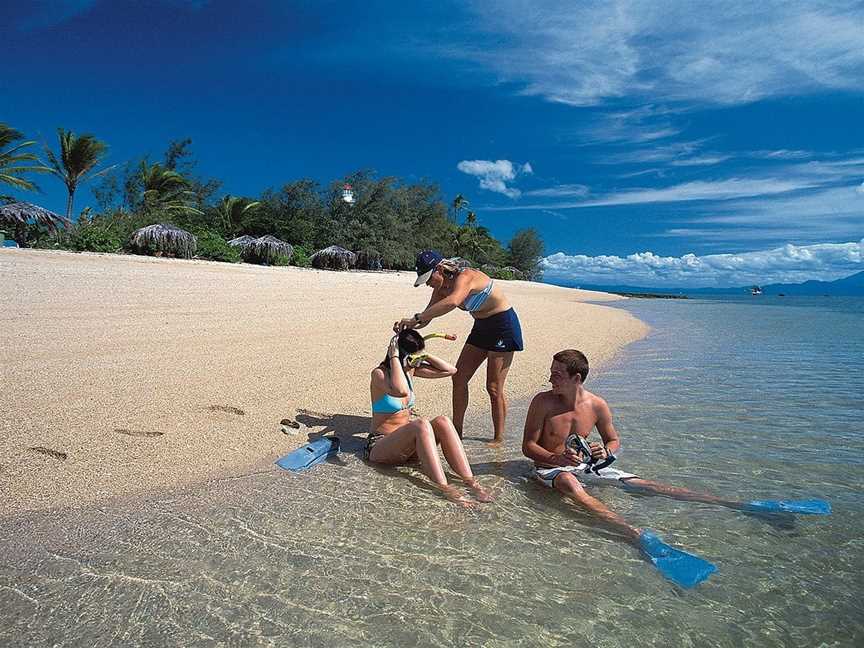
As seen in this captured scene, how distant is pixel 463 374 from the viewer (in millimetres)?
5117

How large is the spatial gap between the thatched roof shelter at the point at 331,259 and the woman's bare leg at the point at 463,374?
105ft

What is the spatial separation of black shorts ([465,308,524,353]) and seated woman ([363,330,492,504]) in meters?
0.48

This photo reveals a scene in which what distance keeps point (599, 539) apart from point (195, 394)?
4.33 metres

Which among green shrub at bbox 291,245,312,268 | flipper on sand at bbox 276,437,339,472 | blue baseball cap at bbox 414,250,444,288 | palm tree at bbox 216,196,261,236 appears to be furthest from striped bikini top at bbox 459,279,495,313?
palm tree at bbox 216,196,261,236

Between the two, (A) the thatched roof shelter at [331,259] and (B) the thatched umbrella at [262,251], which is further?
(A) the thatched roof shelter at [331,259]

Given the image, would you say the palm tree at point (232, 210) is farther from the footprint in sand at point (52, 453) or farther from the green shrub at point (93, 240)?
the footprint in sand at point (52, 453)

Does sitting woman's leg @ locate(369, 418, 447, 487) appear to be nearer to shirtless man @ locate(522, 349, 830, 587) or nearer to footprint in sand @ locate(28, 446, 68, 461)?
shirtless man @ locate(522, 349, 830, 587)

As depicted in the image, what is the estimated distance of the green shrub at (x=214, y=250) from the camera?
28094mm

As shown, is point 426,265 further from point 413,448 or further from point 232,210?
point 232,210

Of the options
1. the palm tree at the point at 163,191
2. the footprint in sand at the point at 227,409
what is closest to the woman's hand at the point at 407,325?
the footprint in sand at the point at 227,409

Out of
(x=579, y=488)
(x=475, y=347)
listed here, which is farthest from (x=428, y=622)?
(x=475, y=347)

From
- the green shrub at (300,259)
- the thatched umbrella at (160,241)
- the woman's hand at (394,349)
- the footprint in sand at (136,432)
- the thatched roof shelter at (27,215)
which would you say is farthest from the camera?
the green shrub at (300,259)

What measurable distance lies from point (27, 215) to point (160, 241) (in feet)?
16.1

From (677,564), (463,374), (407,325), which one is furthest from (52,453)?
(677,564)
